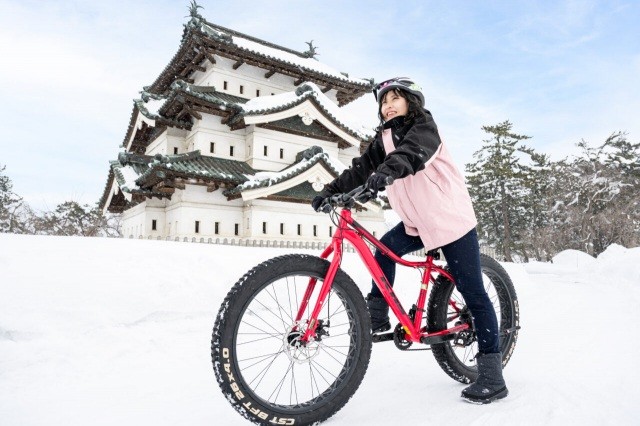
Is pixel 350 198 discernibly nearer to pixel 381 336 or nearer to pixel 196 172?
pixel 381 336

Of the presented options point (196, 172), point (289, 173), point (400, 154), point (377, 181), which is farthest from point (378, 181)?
point (289, 173)

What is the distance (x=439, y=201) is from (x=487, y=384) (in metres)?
1.02

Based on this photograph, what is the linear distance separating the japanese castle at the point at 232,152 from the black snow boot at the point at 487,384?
1138 cm

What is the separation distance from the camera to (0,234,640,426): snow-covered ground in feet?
6.05

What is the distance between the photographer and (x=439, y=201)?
2104 millimetres

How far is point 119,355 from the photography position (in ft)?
9.82

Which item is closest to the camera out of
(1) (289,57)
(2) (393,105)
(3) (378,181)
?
(3) (378,181)

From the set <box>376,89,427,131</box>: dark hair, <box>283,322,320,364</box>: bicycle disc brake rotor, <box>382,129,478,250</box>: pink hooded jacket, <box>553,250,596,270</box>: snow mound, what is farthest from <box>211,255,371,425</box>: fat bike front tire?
<box>553,250,596,270</box>: snow mound

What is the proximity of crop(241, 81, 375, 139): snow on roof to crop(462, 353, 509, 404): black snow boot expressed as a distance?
1296cm

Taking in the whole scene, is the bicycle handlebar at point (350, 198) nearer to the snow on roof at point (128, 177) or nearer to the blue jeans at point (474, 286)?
the blue jeans at point (474, 286)

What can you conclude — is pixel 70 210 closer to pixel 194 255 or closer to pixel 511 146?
pixel 194 255

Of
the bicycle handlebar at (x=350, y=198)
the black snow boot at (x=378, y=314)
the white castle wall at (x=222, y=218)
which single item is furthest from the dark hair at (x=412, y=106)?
the white castle wall at (x=222, y=218)

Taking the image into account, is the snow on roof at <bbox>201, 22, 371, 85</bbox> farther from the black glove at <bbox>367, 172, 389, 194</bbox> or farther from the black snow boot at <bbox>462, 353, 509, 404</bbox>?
the black snow boot at <bbox>462, 353, 509, 404</bbox>

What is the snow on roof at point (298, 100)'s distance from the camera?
1408 centimetres
